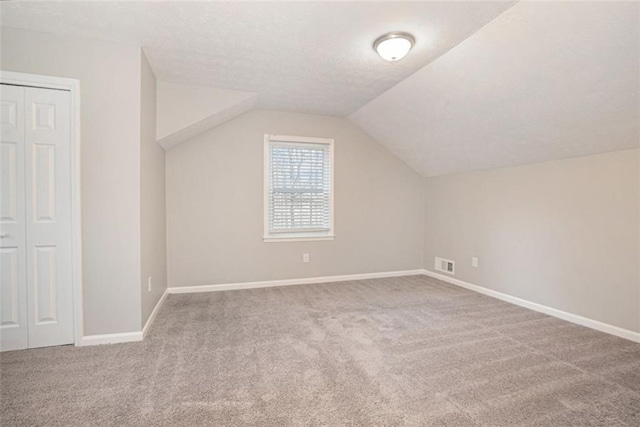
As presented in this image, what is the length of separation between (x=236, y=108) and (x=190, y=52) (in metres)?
1.08

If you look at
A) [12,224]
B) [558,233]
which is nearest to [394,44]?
[558,233]

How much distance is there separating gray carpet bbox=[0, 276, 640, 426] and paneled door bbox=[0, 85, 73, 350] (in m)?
0.24

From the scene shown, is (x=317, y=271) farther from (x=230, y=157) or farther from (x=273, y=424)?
(x=273, y=424)

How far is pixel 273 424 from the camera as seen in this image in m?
1.65

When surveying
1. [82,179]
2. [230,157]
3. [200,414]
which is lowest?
[200,414]

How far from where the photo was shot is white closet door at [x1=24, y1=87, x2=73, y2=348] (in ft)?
7.97

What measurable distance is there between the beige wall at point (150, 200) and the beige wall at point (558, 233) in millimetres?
3926

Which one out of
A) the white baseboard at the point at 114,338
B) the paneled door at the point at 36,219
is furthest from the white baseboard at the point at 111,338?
the paneled door at the point at 36,219

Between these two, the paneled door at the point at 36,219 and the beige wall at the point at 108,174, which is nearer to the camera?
the paneled door at the point at 36,219

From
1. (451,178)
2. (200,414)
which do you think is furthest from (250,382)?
(451,178)

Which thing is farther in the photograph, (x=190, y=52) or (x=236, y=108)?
(x=236, y=108)

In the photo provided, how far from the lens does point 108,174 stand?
2.57 meters

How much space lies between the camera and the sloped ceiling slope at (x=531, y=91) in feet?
Result: 6.59

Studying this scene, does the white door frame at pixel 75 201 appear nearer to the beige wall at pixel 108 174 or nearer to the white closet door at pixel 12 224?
the beige wall at pixel 108 174
